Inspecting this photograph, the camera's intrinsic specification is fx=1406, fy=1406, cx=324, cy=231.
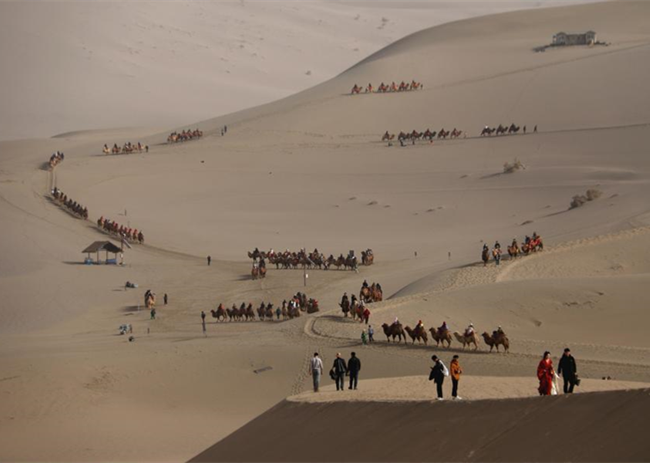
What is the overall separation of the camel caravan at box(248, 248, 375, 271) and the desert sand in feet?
1.19

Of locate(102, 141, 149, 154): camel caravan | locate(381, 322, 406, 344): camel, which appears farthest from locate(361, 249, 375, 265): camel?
locate(102, 141, 149, 154): camel caravan

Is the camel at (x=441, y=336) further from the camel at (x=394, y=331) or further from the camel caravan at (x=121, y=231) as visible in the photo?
the camel caravan at (x=121, y=231)

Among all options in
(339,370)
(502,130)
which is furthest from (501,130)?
(339,370)

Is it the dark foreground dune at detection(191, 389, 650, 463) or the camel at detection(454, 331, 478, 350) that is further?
the camel at detection(454, 331, 478, 350)

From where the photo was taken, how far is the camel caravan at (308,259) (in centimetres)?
4362

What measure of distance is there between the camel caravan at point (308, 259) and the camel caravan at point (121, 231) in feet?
17.8

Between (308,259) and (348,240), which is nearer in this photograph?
(308,259)

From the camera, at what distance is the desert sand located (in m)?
25.5

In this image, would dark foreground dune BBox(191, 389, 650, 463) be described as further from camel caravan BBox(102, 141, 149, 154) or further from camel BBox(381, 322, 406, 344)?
camel caravan BBox(102, 141, 149, 154)

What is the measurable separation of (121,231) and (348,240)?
311 inches

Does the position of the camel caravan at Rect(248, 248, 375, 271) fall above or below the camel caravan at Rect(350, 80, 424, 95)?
below

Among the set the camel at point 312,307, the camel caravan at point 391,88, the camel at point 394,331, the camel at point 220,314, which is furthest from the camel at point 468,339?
the camel caravan at point 391,88

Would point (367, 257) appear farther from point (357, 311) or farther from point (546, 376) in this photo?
point (546, 376)

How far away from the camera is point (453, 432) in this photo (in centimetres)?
1552
